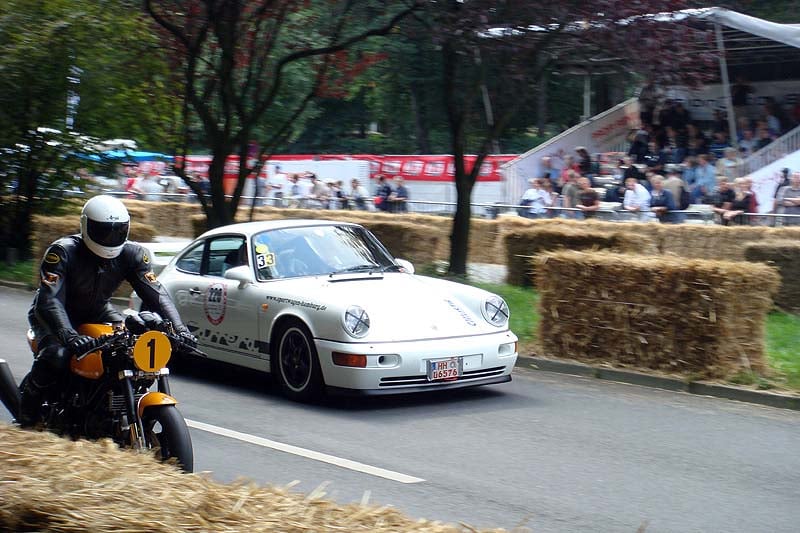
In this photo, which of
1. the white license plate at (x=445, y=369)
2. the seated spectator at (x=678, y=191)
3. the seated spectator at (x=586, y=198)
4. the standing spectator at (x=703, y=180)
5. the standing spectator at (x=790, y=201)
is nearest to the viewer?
the white license plate at (x=445, y=369)

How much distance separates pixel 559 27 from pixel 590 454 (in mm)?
9266

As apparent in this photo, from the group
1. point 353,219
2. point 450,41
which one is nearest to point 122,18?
point 353,219

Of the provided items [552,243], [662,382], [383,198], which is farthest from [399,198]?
[662,382]

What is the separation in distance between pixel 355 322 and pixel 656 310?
3446 mm

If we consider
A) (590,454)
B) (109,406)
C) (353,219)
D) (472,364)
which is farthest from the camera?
(353,219)

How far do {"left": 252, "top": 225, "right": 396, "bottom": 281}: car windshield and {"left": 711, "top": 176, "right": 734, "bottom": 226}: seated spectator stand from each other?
11.7 meters

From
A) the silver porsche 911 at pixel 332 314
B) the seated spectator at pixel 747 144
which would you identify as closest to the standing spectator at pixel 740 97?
the seated spectator at pixel 747 144

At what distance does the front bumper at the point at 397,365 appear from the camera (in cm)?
889

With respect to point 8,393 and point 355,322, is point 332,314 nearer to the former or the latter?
point 355,322

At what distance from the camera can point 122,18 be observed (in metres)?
20.8

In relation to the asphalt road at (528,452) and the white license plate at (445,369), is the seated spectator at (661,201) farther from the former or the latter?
the white license plate at (445,369)

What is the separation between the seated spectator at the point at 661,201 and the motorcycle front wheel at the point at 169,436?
662 inches

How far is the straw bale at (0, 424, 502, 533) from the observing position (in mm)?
3703

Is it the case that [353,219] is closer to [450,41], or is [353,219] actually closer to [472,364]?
[450,41]
